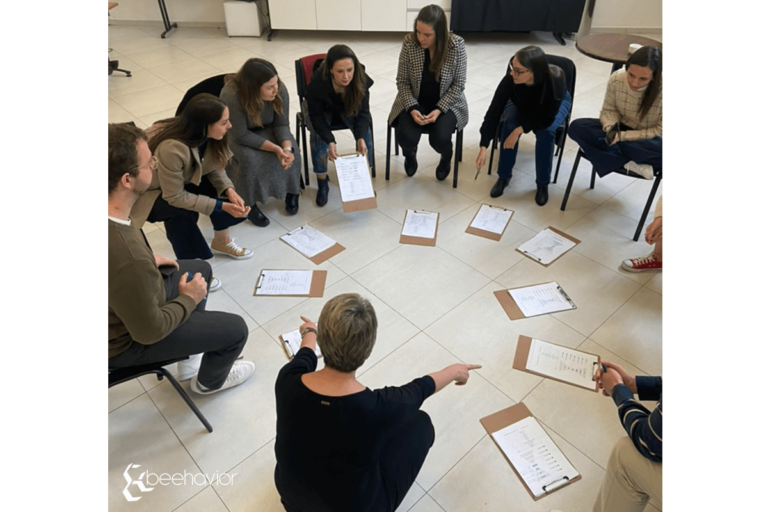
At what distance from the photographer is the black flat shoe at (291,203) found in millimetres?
3541

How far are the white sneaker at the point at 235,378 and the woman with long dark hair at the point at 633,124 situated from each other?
8.07 ft

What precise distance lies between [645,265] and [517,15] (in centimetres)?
459

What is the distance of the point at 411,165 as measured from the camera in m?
3.92

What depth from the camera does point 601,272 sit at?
10.1ft

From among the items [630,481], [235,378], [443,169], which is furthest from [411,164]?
[630,481]

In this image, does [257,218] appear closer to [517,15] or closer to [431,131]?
[431,131]

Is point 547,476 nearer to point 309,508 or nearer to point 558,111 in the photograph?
point 309,508

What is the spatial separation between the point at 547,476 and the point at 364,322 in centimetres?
114

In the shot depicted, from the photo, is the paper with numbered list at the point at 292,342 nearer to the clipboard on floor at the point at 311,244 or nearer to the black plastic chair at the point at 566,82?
the clipboard on floor at the point at 311,244

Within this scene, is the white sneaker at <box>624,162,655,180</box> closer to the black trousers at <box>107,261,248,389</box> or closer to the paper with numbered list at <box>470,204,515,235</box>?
the paper with numbered list at <box>470,204,515,235</box>

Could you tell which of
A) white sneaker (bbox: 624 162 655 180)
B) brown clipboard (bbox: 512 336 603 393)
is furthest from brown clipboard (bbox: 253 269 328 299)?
white sneaker (bbox: 624 162 655 180)

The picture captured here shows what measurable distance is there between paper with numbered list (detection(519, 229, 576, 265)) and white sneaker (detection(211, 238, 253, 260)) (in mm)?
1736

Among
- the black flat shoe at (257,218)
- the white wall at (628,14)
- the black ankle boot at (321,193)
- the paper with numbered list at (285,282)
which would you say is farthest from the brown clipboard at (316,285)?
the white wall at (628,14)

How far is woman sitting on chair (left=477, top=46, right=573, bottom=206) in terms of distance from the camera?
3.29 metres
